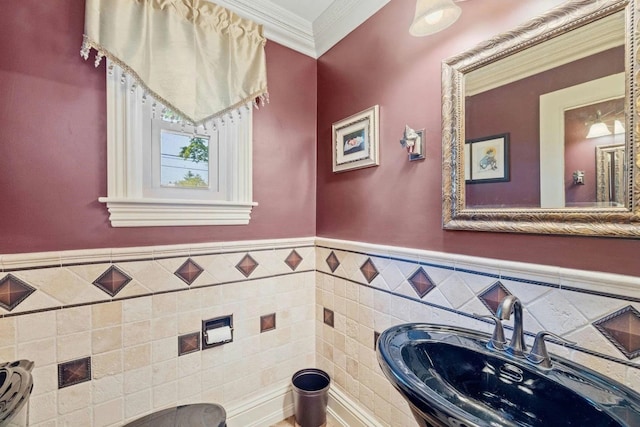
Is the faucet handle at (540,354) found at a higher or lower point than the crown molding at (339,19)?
lower

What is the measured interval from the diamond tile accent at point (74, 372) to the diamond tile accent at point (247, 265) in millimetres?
740

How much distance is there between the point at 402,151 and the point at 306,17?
109 cm

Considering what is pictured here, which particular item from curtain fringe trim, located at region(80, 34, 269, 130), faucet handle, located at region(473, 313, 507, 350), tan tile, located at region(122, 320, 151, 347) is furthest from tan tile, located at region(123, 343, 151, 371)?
faucet handle, located at region(473, 313, 507, 350)

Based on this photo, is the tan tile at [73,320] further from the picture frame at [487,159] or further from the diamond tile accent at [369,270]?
the picture frame at [487,159]

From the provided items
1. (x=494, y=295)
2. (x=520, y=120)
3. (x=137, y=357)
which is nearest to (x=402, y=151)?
(x=520, y=120)

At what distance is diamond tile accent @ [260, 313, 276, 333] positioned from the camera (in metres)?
1.65

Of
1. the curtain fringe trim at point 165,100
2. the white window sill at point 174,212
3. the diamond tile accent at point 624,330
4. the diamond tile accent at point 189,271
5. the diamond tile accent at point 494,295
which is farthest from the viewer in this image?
the diamond tile accent at point 189,271

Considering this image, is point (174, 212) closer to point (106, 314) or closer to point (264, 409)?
Answer: point (106, 314)

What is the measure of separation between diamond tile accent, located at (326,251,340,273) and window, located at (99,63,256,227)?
563 mm

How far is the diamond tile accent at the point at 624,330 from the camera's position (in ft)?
2.46

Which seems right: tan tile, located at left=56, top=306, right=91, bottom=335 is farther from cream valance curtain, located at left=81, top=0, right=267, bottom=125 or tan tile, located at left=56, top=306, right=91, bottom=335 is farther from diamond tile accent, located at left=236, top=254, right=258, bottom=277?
cream valance curtain, located at left=81, top=0, right=267, bottom=125

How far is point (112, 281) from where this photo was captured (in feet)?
4.02

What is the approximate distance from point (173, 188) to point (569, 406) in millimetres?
1699

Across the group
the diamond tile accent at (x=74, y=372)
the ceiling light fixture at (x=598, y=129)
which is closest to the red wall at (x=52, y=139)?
the diamond tile accent at (x=74, y=372)
